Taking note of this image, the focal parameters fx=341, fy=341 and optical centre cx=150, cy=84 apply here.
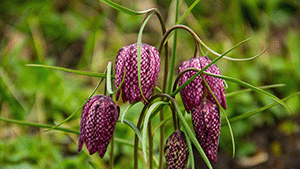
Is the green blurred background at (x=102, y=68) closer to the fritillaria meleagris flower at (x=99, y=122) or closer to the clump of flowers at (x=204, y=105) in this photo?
the fritillaria meleagris flower at (x=99, y=122)

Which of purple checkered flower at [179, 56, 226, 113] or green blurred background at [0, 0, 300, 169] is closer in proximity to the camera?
purple checkered flower at [179, 56, 226, 113]

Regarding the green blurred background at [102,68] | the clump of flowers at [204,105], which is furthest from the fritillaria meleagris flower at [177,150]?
the green blurred background at [102,68]

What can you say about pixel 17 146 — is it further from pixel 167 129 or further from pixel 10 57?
pixel 10 57

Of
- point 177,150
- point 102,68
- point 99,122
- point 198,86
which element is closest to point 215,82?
point 198,86

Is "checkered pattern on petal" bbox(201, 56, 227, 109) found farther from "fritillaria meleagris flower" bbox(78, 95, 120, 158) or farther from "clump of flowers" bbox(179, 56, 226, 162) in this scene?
"fritillaria meleagris flower" bbox(78, 95, 120, 158)

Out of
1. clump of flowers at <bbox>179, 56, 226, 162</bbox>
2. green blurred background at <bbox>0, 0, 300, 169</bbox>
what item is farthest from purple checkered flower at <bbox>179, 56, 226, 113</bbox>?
green blurred background at <bbox>0, 0, 300, 169</bbox>

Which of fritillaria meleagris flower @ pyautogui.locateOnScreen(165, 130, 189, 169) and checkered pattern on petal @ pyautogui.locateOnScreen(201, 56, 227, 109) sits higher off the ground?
checkered pattern on petal @ pyautogui.locateOnScreen(201, 56, 227, 109)
